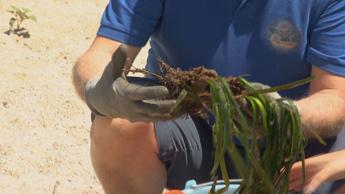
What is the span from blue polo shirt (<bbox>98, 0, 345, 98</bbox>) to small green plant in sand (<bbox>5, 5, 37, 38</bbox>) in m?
1.85

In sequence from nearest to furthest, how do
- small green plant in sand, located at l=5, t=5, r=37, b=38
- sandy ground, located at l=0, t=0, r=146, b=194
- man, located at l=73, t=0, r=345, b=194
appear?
1. man, located at l=73, t=0, r=345, b=194
2. sandy ground, located at l=0, t=0, r=146, b=194
3. small green plant in sand, located at l=5, t=5, r=37, b=38

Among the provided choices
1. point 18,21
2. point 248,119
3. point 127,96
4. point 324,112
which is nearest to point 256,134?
point 248,119

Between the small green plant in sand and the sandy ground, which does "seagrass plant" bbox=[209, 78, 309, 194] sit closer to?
the sandy ground

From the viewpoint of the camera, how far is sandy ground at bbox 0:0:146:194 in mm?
2912

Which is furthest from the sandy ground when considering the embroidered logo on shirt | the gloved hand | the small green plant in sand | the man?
the gloved hand

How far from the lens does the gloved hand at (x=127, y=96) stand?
163 centimetres

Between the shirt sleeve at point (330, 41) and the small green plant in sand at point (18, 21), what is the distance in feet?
7.24

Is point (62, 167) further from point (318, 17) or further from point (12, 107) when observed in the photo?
point (318, 17)

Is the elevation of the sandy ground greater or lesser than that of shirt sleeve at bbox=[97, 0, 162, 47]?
lesser

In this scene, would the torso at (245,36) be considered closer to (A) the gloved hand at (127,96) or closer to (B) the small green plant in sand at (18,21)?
(A) the gloved hand at (127,96)

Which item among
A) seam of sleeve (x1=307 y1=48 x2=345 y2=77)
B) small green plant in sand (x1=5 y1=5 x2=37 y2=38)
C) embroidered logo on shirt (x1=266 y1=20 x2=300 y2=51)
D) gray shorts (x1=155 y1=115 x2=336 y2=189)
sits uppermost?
embroidered logo on shirt (x1=266 y1=20 x2=300 y2=51)

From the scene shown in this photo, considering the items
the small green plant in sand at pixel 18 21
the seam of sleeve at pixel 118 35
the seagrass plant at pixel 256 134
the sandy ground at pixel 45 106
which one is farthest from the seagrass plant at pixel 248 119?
the small green plant in sand at pixel 18 21

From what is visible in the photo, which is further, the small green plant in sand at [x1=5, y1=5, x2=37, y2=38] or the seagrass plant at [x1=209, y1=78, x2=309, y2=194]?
the small green plant in sand at [x1=5, y1=5, x2=37, y2=38]

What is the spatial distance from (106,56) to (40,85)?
139cm
